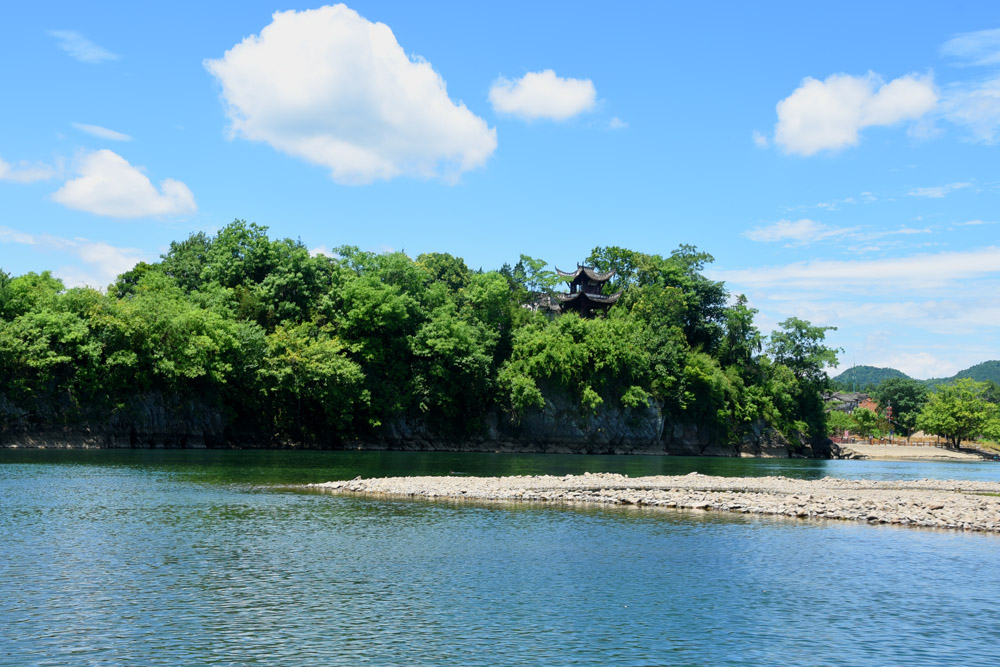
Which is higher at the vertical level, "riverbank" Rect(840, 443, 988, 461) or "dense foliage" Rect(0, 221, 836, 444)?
"dense foliage" Rect(0, 221, 836, 444)

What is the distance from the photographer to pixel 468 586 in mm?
19125

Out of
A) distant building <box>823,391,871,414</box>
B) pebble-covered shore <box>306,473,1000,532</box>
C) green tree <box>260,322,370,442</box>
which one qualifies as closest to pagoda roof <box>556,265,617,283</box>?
green tree <box>260,322,370,442</box>

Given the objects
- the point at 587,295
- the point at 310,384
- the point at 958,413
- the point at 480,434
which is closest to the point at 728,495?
the point at 310,384

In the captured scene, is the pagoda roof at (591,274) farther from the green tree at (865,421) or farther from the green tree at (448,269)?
the green tree at (865,421)

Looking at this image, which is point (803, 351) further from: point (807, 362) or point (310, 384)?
point (310, 384)

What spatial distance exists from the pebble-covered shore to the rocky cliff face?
35.9 metres

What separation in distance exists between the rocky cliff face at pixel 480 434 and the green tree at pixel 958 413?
36.9 m

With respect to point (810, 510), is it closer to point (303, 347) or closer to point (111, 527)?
point (111, 527)

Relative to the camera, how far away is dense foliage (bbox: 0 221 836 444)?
2534 inches

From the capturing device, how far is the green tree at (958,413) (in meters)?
132

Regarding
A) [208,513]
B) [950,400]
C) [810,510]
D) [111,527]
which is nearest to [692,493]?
[810,510]

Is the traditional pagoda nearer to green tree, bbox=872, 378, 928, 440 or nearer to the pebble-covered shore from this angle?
the pebble-covered shore

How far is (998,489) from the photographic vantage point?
48.2m

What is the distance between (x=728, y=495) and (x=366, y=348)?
51.2 metres
